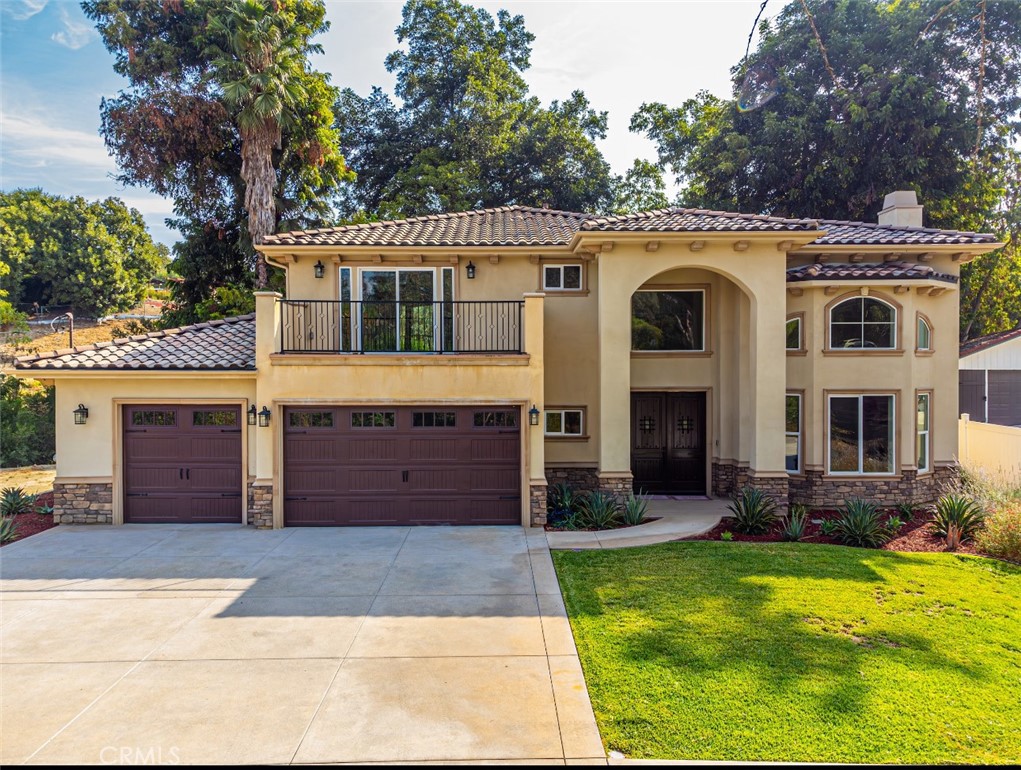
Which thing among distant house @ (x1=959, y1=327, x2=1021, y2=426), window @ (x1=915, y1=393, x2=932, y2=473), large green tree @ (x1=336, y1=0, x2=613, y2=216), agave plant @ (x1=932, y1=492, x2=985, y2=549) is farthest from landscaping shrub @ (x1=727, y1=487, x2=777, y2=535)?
large green tree @ (x1=336, y1=0, x2=613, y2=216)

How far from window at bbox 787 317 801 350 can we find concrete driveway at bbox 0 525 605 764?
→ 6.89 metres

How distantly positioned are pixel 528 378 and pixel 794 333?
5770 millimetres

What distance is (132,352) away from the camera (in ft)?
39.2

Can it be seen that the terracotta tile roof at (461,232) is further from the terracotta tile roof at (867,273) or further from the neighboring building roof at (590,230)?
the terracotta tile roof at (867,273)

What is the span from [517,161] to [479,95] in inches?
132

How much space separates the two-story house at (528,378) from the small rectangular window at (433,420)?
0.12 ft

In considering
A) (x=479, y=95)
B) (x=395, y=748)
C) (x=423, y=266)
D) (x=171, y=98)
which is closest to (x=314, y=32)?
(x=171, y=98)

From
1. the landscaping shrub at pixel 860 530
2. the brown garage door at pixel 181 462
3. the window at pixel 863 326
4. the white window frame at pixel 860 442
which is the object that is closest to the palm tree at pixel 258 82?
the brown garage door at pixel 181 462

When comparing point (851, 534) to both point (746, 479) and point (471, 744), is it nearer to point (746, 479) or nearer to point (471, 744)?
point (746, 479)

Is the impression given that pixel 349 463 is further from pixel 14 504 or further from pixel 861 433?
pixel 861 433

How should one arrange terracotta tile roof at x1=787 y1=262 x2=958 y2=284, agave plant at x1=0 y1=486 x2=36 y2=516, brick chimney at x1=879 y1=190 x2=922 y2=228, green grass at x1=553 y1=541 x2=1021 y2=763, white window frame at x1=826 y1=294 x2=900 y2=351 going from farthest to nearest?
brick chimney at x1=879 y1=190 x2=922 y2=228, white window frame at x1=826 y1=294 x2=900 y2=351, agave plant at x1=0 y1=486 x2=36 y2=516, terracotta tile roof at x1=787 y1=262 x2=958 y2=284, green grass at x1=553 y1=541 x2=1021 y2=763

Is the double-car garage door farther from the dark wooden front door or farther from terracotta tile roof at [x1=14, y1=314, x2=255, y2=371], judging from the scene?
the dark wooden front door

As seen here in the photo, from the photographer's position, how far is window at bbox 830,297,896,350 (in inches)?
496

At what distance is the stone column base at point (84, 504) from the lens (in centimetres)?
1157
